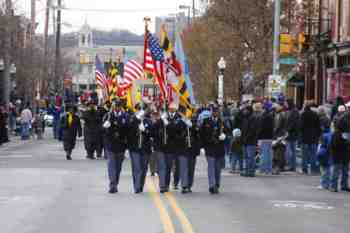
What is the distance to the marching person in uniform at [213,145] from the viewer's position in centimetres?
2002

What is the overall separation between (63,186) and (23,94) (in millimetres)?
41854

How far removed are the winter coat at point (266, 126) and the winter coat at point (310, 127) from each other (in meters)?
1.19

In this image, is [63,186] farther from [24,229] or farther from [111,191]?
[24,229]

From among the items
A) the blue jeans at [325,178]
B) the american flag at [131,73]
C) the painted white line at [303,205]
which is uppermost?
the american flag at [131,73]

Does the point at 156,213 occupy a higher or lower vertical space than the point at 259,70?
lower

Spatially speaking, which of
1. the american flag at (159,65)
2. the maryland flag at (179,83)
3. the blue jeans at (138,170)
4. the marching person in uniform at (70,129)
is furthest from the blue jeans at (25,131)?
the blue jeans at (138,170)

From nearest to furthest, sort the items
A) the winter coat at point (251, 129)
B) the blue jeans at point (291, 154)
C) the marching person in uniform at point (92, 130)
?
the winter coat at point (251, 129) → the blue jeans at point (291, 154) → the marching person in uniform at point (92, 130)

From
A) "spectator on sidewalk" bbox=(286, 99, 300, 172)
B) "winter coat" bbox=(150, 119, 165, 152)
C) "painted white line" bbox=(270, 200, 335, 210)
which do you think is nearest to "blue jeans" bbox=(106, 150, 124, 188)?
"winter coat" bbox=(150, 119, 165, 152)

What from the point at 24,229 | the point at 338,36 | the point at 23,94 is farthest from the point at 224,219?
the point at 23,94

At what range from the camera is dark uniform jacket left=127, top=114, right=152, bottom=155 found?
64.5ft

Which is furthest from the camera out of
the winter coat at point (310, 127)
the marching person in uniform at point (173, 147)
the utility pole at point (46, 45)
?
the utility pole at point (46, 45)

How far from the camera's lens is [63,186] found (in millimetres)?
21188

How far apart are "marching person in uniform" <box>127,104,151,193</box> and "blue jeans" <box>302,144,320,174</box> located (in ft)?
24.6

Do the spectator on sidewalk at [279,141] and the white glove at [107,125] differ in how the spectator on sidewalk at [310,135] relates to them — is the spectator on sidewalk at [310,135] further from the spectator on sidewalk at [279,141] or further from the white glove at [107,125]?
the white glove at [107,125]
